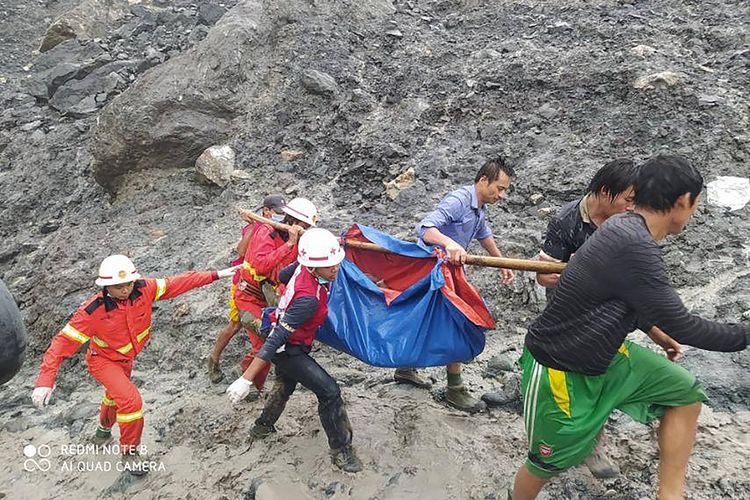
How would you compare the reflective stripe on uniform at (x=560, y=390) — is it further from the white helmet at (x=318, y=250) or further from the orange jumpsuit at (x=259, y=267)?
the orange jumpsuit at (x=259, y=267)

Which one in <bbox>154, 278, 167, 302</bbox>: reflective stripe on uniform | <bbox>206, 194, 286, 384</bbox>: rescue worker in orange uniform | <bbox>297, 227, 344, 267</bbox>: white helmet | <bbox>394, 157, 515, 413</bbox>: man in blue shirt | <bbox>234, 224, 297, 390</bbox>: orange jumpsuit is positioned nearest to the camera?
<bbox>297, 227, 344, 267</bbox>: white helmet

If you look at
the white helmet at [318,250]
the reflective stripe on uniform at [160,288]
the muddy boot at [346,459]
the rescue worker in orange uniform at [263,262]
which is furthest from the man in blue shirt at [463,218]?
the reflective stripe on uniform at [160,288]

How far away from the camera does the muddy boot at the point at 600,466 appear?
9.91ft

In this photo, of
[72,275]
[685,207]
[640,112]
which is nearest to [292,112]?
[72,275]

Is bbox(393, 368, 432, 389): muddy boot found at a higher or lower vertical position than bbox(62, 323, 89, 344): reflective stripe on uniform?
lower

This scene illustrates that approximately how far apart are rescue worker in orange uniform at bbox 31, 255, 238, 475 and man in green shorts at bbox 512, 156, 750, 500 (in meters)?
2.41

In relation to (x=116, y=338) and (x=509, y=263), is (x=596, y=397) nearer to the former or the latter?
(x=509, y=263)

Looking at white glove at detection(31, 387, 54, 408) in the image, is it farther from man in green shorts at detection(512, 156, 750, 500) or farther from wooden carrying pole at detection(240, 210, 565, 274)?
man in green shorts at detection(512, 156, 750, 500)

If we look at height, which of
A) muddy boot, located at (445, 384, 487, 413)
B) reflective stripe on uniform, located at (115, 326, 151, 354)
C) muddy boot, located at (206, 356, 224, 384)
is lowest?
muddy boot, located at (206, 356, 224, 384)

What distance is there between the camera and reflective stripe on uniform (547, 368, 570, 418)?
229cm

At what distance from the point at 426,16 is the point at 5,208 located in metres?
6.53

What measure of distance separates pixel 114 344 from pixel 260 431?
105 centimetres

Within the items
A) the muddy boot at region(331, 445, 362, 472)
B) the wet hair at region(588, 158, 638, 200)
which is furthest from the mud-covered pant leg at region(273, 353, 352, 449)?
the wet hair at region(588, 158, 638, 200)

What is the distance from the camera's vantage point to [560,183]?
18.4 feet
